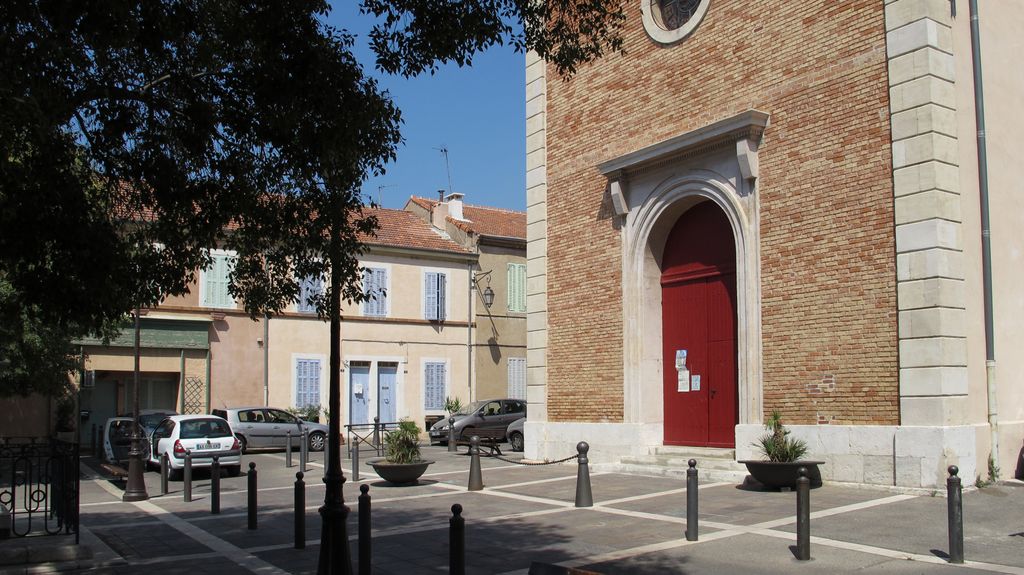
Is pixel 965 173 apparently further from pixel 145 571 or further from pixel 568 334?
pixel 145 571

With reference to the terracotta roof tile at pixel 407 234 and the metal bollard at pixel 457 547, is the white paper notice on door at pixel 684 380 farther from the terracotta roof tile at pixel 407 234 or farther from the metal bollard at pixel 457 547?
the terracotta roof tile at pixel 407 234

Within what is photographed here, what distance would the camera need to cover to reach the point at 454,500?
43.1ft

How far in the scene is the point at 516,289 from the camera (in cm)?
3338

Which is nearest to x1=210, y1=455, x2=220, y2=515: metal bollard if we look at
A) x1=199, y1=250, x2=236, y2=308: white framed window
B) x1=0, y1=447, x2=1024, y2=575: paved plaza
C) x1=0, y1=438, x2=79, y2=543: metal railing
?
x1=0, y1=447, x2=1024, y2=575: paved plaza

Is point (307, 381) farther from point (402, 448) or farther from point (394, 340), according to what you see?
point (402, 448)

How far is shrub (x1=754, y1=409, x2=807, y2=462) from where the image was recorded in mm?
12180

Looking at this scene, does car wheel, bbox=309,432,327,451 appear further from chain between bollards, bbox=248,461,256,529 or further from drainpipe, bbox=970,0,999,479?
drainpipe, bbox=970,0,999,479

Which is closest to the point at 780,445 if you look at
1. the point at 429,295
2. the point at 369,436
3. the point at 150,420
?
the point at 150,420

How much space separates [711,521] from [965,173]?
5.99 metres

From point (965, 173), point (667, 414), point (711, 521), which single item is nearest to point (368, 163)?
point (711, 521)

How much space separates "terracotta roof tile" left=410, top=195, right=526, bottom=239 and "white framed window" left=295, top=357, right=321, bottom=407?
24.3ft

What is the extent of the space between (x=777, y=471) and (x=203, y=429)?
12.5 m

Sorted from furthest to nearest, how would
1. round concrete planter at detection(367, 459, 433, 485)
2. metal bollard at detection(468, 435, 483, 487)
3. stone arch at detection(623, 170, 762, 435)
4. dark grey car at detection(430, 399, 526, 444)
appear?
dark grey car at detection(430, 399, 526, 444), stone arch at detection(623, 170, 762, 435), round concrete planter at detection(367, 459, 433, 485), metal bollard at detection(468, 435, 483, 487)

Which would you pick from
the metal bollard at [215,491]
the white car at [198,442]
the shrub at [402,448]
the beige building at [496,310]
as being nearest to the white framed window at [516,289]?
the beige building at [496,310]
